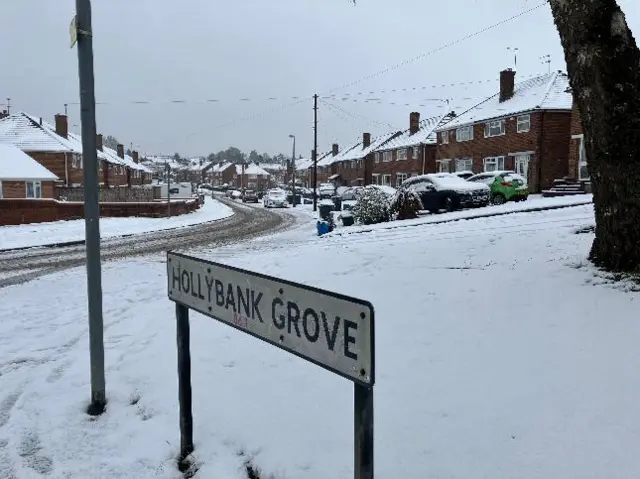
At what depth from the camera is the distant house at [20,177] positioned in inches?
1151

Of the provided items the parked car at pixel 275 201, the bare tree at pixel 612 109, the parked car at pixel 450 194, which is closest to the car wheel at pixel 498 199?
the parked car at pixel 450 194

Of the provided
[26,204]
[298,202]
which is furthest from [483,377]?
[298,202]

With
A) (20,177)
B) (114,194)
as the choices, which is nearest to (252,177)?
(114,194)

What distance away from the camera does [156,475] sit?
306cm

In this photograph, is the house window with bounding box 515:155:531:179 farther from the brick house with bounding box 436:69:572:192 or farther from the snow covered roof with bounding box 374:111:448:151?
the snow covered roof with bounding box 374:111:448:151

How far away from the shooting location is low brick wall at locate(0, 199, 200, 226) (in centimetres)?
2361

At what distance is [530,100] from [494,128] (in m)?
3.42

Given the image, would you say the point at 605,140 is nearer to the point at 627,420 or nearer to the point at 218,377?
the point at 627,420

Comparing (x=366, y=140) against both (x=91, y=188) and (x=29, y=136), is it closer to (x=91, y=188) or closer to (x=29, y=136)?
(x=29, y=136)

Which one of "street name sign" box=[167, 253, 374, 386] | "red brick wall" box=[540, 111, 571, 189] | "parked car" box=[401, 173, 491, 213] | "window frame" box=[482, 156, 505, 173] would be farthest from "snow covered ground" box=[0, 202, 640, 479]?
"window frame" box=[482, 156, 505, 173]

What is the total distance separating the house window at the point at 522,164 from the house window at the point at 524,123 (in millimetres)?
1762

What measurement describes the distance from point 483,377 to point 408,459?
104 centimetres

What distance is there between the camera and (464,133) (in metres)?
40.0

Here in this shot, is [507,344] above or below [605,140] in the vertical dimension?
below
